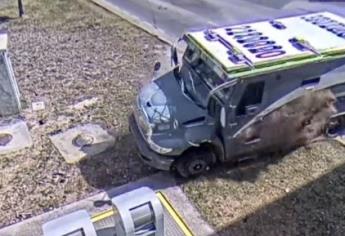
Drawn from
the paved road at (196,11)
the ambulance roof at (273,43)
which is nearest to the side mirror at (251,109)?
the ambulance roof at (273,43)

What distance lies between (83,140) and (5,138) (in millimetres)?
1401

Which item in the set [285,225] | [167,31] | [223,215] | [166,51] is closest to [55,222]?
[223,215]

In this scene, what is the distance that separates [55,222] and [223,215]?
2.49 m

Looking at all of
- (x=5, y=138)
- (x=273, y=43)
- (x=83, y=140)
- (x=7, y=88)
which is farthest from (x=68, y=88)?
(x=273, y=43)

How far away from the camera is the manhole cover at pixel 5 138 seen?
Answer: 7926mm

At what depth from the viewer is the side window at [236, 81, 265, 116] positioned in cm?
639

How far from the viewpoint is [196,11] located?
1386 centimetres

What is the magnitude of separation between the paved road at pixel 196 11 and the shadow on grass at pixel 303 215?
6.61 m

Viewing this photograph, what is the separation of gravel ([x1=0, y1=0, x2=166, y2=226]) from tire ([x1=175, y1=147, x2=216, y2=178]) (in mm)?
644

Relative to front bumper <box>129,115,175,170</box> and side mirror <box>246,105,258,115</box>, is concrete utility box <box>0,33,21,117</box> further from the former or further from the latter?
side mirror <box>246,105,258,115</box>

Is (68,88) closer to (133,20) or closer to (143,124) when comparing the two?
(143,124)

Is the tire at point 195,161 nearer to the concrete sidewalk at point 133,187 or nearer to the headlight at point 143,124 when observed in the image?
the concrete sidewalk at point 133,187

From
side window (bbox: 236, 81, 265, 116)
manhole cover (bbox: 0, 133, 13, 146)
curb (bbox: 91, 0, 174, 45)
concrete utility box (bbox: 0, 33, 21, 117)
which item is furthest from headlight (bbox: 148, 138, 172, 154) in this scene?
curb (bbox: 91, 0, 174, 45)

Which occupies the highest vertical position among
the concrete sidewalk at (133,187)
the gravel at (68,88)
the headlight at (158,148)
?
the headlight at (158,148)
